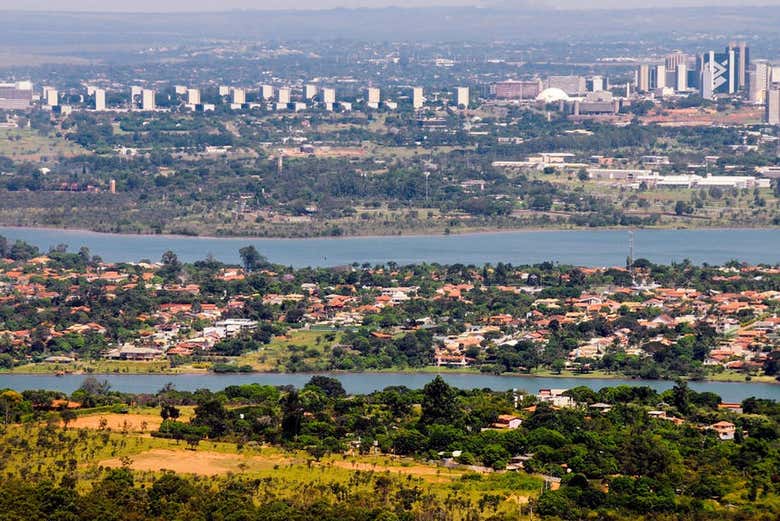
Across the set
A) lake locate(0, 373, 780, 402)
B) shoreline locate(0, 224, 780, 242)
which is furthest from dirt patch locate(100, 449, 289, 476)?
shoreline locate(0, 224, 780, 242)

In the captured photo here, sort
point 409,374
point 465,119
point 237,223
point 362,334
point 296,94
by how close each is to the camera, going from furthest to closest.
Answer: point 296,94 → point 465,119 → point 237,223 → point 362,334 → point 409,374

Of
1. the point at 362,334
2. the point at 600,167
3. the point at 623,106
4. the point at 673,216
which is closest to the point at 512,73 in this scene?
the point at 623,106

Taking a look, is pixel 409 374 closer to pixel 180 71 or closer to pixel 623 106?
pixel 623 106

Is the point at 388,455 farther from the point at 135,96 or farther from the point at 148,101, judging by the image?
the point at 135,96

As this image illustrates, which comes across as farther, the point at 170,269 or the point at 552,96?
the point at 552,96

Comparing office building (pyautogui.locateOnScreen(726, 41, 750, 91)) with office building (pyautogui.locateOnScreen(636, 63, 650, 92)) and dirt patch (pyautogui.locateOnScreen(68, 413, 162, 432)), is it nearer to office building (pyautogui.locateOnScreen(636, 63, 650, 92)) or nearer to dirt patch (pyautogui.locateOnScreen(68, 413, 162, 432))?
office building (pyautogui.locateOnScreen(636, 63, 650, 92))

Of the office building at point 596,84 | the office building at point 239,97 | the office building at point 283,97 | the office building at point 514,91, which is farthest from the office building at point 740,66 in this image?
the office building at point 239,97

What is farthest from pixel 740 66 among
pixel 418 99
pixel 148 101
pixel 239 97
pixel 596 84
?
pixel 148 101
